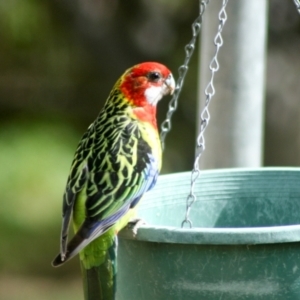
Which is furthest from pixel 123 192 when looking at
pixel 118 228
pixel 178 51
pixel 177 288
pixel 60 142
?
pixel 178 51

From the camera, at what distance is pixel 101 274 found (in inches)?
139

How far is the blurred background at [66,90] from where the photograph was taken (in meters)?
8.21

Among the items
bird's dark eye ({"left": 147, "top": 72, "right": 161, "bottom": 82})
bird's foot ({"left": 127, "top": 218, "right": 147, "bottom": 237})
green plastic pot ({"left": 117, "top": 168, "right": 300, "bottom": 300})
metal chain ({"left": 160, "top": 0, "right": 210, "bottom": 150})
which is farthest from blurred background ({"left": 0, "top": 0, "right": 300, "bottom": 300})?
green plastic pot ({"left": 117, "top": 168, "right": 300, "bottom": 300})

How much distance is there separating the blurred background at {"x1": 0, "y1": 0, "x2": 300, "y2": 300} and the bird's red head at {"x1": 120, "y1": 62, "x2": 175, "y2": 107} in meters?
3.66

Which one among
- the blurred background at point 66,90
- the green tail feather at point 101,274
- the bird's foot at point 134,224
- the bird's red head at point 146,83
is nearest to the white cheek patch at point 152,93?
the bird's red head at point 146,83

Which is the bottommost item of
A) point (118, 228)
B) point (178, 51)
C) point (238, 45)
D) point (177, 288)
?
point (177, 288)

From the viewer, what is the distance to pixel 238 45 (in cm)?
439

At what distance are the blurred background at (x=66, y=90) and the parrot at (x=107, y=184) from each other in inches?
151

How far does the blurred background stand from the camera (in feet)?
26.9

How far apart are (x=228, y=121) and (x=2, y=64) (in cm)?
511

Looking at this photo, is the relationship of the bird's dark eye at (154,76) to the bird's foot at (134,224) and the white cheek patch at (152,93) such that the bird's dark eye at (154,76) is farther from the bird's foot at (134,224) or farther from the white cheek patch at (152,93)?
the bird's foot at (134,224)

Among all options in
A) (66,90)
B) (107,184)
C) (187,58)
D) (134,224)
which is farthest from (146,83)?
(66,90)

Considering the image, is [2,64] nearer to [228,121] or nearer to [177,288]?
[228,121]

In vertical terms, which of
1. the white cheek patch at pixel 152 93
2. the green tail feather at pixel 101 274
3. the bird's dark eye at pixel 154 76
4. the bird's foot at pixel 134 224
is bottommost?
the green tail feather at pixel 101 274
